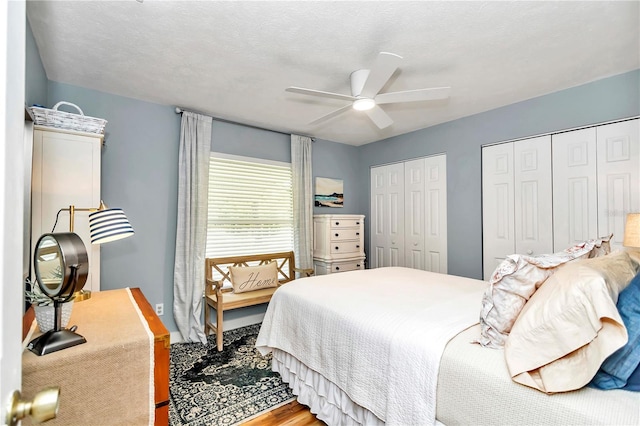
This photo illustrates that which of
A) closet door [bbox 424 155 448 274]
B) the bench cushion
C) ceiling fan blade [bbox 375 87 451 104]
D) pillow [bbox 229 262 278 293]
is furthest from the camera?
closet door [bbox 424 155 448 274]

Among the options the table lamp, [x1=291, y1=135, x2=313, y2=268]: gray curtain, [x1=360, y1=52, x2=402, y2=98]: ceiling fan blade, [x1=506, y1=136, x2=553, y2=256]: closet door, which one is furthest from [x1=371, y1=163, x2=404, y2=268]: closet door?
the table lamp

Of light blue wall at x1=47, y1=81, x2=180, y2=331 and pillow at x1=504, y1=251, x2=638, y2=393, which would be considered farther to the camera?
light blue wall at x1=47, y1=81, x2=180, y2=331

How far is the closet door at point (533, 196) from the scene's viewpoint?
9.80 ft

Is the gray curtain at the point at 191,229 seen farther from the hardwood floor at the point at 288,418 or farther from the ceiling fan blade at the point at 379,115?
the ceiling fan blade at the point at 379,115

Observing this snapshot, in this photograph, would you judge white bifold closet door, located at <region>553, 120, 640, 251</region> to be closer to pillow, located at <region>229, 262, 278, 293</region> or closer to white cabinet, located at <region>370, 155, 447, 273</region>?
white cabinet, located at <region>370, 155, 447, 273</region>

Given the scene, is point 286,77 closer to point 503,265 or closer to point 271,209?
point 271,209

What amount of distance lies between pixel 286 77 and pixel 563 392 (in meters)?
2.58

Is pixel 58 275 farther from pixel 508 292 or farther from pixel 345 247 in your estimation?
pixel 345 247

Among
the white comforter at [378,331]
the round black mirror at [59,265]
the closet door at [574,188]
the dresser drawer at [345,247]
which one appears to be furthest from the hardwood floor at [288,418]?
the closet door at [574,188]

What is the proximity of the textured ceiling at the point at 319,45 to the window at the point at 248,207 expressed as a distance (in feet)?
3.04

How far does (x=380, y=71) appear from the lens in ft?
6.52

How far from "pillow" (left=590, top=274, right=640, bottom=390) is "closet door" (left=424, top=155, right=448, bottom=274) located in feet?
Result: 9.21

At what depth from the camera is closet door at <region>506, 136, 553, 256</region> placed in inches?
118

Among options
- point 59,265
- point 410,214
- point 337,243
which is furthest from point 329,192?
point 59,265
